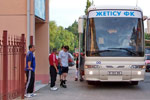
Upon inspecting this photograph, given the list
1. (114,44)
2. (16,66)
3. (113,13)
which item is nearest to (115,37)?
(114,44)

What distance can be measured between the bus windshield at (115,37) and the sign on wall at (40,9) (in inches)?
86.6

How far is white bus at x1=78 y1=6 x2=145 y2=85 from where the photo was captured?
11797 mm

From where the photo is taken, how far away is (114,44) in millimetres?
12047

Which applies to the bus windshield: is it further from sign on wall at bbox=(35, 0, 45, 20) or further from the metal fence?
the metal fence

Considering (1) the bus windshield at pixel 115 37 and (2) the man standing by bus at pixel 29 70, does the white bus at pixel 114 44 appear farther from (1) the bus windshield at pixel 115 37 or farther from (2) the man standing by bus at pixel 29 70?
(2) the man standing by bus at pixel 29 70

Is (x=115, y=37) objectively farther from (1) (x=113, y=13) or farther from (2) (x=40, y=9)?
(2) (x=40, y=9)

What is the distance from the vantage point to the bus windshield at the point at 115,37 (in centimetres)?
1201

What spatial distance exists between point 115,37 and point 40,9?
140 inches

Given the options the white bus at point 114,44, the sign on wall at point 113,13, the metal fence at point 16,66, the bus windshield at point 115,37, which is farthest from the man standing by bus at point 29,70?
the sign on wall at point 113,13

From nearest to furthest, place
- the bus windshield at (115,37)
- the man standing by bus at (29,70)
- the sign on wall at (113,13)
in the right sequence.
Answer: the man standing by bus at (29,70), the bus windshield at (115,37), the sign on wall at (113,13)

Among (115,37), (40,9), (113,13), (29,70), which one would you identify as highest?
(40,9)

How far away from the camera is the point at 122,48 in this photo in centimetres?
1205

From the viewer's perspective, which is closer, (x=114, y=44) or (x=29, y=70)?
(x=29, y=70)

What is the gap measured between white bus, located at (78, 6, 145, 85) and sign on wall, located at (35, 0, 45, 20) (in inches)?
71.8
